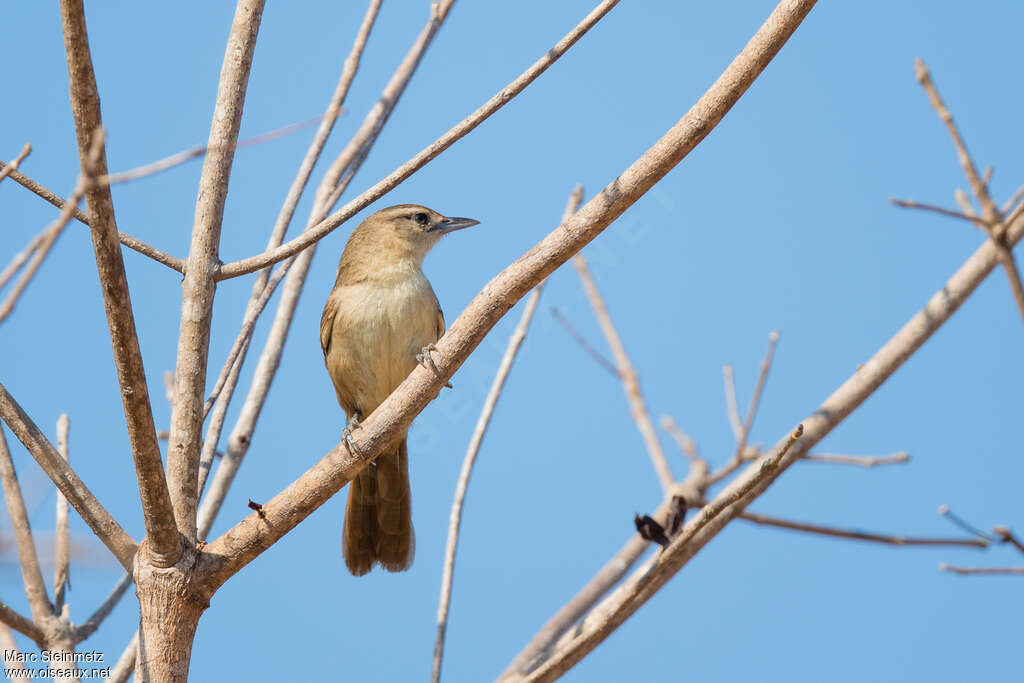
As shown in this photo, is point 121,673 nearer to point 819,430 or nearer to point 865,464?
point 819,430

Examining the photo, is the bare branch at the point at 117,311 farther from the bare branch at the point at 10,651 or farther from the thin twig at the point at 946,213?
the thin twig at the point at 946,213

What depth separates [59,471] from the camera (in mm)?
3016

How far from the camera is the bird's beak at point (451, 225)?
258 inches

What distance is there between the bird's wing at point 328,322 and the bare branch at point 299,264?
1623 millimetres

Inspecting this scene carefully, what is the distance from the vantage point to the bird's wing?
6.16 metres

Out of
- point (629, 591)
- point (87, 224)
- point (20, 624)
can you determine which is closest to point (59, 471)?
point (20, 624)

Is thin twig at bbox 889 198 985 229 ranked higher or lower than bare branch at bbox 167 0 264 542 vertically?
lower

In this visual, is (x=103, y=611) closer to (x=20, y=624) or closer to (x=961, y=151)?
(x=20, y=624)

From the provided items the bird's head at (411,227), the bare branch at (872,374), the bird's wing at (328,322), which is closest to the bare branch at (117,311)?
the bare branch at (872,374)

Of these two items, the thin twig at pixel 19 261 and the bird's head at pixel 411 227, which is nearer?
the thin twig at pixel 19 261

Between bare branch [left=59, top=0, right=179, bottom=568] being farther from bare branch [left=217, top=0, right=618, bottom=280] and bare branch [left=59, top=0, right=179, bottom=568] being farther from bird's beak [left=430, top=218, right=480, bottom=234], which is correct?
bird's beak [left=430, top=218, right=480, bottom=234]

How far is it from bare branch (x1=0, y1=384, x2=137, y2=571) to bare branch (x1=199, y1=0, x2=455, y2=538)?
1.72ft

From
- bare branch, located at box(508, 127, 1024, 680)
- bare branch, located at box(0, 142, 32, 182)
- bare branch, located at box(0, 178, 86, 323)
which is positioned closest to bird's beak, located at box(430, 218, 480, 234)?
bare branch, located at box(508, 127, 1024, 680)

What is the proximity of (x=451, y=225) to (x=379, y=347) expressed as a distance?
1.16 metres
